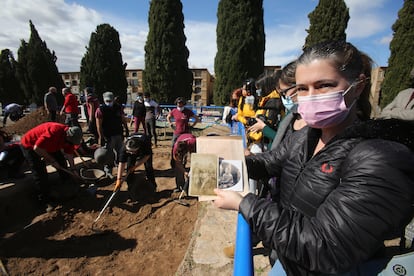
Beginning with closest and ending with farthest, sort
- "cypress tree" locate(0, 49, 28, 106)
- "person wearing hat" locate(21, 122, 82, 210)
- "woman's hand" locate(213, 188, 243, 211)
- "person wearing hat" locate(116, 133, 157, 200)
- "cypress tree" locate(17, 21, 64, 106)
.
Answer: "woman's hand" locate(213, 188, 243, 211) → "person wearing hat" locate(21, 122, 82, 210) → "person wearing hat" locate(116, 133, 157, 200) → "cypress tree" locate(17, 21, 64, 106) → "cypress tree" locate(0, 49, 28, 106)

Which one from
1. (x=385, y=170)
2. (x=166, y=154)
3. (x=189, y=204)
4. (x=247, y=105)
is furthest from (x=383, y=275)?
(x=166, y=154)

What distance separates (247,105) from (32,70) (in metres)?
26.1

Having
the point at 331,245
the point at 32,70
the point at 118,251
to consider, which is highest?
the point at 32,70

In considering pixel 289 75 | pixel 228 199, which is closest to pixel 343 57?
pixel 228 199

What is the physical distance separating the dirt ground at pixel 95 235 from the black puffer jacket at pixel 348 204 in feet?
8.46

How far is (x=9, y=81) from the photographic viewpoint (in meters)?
23.4

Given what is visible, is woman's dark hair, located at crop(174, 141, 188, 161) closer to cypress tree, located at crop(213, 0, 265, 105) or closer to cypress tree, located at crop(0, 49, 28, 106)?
cypress tree, located at crop(213, 0, 265, 105)

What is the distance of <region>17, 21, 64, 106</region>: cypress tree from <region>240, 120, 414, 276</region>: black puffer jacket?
27791 mm

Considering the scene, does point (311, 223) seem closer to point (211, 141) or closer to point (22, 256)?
point (211, 141)

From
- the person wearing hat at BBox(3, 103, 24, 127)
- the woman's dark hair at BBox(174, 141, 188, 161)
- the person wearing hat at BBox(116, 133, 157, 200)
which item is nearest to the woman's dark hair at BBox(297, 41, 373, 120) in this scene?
the woman's dark hair at BBox(174, 141, 188, 161)

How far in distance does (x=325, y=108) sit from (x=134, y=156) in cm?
418

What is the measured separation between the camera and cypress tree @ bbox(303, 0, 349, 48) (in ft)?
49.4

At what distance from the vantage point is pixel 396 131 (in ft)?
2.48

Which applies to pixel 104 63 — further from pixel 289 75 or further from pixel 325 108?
pixel 325 108
